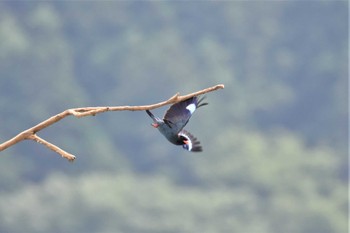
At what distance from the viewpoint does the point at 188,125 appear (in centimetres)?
3453

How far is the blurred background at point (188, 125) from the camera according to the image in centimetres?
3209

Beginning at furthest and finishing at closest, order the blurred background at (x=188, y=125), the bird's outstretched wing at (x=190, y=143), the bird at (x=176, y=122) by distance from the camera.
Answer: the blurred background at (x=188, y=125), the bird's outstretched wing at (x=190, y=143), the bird at (x=176, y=122)

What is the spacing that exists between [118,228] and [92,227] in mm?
672

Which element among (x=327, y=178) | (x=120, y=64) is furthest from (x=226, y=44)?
(x=327, y=178)

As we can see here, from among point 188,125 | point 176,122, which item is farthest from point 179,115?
point 188,125

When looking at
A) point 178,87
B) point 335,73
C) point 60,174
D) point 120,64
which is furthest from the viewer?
point 335,73

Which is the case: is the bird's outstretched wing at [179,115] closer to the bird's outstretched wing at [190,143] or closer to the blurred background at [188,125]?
the bird's outstretched wing at [190,143]

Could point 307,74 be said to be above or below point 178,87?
above

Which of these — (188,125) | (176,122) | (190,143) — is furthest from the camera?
(188,125)

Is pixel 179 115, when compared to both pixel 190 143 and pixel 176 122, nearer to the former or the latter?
pixel 176 122

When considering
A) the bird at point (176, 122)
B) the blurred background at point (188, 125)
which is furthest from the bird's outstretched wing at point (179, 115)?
the blurred background at point (188, 125)

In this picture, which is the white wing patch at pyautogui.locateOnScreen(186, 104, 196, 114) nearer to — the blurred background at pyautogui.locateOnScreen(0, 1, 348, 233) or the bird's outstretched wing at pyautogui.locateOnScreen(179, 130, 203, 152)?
the bird's outstretched wing at pyautogui.locateOnScreen(179, 130, 203, 152)

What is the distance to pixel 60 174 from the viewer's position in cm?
3581

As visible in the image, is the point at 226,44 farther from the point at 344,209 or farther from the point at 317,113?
the point at 344,209
